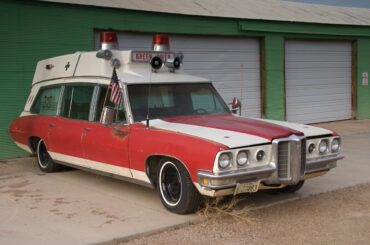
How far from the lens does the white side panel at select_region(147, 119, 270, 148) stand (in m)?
5.89

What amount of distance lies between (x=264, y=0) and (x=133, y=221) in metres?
13.7

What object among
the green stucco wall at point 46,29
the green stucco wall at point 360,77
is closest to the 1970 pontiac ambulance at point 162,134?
the green stucco wall at point 46,29

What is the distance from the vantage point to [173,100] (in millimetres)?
7398

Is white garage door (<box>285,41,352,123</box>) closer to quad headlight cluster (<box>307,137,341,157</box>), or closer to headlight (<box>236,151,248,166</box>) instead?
quad headlight cluster (<box>307,137,341,157</box>)

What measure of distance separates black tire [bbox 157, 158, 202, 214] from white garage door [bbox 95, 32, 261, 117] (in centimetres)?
656

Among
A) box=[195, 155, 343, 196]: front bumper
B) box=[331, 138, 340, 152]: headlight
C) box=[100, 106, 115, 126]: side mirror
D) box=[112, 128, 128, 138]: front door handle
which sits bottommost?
box=[195, 155, 343, 196]: front bumper

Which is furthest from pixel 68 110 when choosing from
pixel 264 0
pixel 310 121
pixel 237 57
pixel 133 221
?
pixel 264 0

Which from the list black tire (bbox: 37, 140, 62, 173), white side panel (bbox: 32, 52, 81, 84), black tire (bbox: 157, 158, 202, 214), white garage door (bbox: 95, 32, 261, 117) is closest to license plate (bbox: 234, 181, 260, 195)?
black tire (bbox: 157, 158, 202, 214)

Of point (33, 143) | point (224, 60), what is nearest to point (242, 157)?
point (33, 143)

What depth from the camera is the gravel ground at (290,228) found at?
564cm

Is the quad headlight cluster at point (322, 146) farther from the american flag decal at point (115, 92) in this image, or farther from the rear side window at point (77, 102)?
the rear side window at point (77, 102)

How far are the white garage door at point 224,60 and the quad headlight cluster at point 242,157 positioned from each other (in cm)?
711

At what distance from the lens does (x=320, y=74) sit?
56.0 ft

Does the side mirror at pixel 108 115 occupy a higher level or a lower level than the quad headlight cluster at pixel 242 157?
higher
